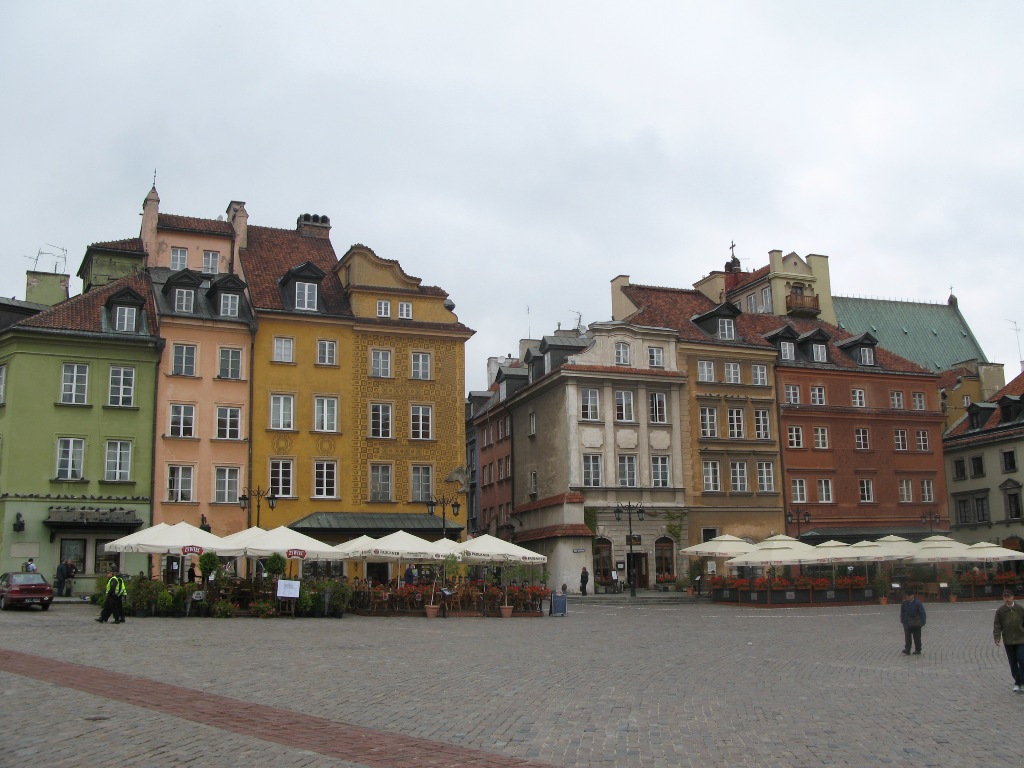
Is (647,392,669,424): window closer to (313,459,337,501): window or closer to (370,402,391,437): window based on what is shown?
(370,402,391,437): window

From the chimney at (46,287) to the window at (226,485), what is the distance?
1454 centimetres

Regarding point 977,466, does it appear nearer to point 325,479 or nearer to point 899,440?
point 899,440

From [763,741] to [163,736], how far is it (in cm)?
633

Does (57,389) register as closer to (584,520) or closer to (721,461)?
(584,520)

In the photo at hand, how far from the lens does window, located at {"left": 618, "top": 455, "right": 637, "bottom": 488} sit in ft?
171

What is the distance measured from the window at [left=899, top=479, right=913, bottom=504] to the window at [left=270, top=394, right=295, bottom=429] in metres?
34.6

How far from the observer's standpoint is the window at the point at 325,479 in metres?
45.4

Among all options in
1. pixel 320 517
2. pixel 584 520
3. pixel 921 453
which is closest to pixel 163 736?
pixel 320 517

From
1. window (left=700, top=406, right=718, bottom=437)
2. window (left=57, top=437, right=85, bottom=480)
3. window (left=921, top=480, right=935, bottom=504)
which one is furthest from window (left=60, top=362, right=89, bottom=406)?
window (left=921, top=480, right=935, bottom=504)

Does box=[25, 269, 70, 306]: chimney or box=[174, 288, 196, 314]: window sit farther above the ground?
box=[25, 269, 70, 306]: chimney

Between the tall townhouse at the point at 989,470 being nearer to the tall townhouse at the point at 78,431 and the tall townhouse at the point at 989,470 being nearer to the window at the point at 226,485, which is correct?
the window at the point at 226,485

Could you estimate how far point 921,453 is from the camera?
2378 inches

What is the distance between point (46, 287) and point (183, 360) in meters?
12.7

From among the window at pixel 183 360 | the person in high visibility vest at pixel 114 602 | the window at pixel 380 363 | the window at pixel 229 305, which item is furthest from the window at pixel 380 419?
the person in high visibility vest at pixel 114 602
